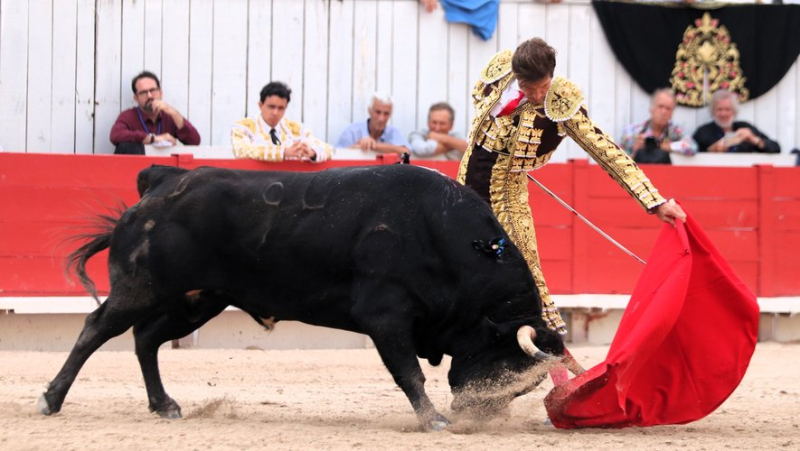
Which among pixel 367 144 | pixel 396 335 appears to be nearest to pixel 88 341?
pixel 396 335

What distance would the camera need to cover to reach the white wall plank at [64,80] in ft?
26.8

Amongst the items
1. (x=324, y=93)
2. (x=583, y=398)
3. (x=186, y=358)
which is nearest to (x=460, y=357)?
(x=583, y=398)

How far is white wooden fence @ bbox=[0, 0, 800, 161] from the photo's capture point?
26.7 feet

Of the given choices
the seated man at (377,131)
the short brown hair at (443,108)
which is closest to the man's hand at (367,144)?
the seated man at (377,131)

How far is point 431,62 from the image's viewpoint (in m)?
8.61

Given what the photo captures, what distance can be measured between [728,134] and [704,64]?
60 centimetres

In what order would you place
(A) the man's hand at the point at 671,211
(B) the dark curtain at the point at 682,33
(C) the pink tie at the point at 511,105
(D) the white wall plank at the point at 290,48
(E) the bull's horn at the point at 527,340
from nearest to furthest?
(E) the bull's horn at the point at 527,340, (A) the man's hand at the point at 671,211, (C) the pink tie at the point at 511,105, (D) the white wall plank at the point at 290,48, (B) the dark curtain at the point at 682,33

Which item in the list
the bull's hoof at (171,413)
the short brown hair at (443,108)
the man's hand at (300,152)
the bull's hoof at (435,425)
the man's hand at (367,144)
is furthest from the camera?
the short brown hair at (443,108)

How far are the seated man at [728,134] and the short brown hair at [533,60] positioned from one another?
4.43 meters

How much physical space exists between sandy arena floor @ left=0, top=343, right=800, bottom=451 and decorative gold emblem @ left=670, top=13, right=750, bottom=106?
2.43 metres

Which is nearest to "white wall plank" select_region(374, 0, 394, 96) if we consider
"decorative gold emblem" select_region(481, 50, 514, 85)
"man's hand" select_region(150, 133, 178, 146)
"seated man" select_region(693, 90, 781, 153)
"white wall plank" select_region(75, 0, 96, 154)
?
"man's hand" select_region(150, 133, 178, 146)

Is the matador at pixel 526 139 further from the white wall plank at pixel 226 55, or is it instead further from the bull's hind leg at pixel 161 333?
the white wall plank at pixel 226 55

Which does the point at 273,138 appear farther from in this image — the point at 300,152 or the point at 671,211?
the point at 671,211

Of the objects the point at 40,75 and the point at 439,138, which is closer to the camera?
the point at 439,138
